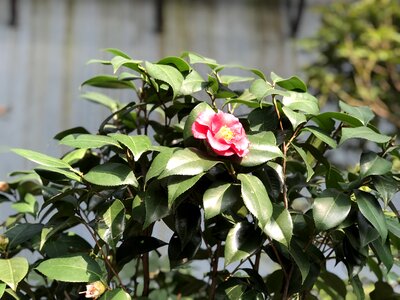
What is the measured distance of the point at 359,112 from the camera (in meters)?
0.96

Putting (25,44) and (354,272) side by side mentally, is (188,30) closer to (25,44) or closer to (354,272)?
(25,44)

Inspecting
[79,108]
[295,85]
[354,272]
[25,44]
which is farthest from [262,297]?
[25,44]

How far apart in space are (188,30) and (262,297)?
261 cm

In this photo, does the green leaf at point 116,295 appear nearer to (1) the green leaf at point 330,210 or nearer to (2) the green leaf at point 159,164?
(2) the green leaf at point 159,164

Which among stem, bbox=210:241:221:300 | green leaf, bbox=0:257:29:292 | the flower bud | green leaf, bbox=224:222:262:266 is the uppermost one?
green leaf, bbox=224:222:262:266

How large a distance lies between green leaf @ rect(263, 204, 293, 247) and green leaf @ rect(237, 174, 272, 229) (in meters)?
0.02

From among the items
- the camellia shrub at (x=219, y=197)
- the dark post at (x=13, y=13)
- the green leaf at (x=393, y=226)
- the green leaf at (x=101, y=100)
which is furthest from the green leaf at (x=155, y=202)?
the dark post at (x=13, y=13)

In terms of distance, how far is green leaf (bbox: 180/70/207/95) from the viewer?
0.89 meters

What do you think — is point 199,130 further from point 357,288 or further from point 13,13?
point 13,13

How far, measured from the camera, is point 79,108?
3.06 m

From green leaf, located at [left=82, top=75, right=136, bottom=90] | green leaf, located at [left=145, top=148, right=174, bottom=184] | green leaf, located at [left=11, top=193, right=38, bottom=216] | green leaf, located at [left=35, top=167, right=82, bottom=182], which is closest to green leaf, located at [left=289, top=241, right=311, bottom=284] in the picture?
green leaf, located at [left=145, top=148, right=174, bottom=184]

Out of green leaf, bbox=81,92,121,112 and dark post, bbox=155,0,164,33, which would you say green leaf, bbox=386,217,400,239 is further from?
dark post, bbox=155,0,164,33

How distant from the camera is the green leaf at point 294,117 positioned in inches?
34.2

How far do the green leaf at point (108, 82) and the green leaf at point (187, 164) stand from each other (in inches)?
12.0
